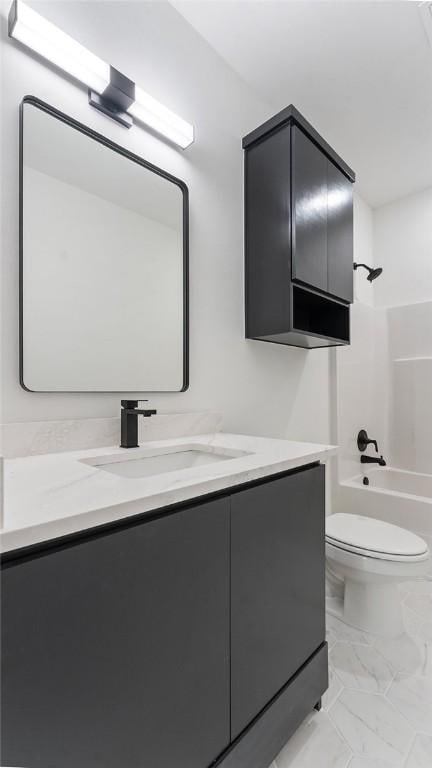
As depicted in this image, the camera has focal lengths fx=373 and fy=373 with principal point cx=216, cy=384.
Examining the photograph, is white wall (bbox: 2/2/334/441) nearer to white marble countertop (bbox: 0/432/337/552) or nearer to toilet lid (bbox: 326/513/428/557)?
white marble countertop (bbox: 0/432/337/552)

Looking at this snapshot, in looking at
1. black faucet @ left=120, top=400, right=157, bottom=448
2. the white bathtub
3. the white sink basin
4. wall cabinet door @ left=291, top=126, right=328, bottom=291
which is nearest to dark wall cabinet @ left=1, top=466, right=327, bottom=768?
the white sink basin

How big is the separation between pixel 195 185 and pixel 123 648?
4.97 ft

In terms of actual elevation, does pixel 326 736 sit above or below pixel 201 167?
below

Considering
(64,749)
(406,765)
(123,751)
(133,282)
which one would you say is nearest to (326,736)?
(406,765)

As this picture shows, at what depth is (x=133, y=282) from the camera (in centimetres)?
127

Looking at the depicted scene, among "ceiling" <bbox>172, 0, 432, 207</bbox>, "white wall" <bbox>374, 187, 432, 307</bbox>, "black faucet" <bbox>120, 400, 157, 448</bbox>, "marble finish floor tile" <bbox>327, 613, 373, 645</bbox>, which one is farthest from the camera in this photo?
"white wall" <bbox>374, 187, 432, 307</bbox>

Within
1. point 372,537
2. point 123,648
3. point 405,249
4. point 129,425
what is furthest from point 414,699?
point 405,249

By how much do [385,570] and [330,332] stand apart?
45.4 inches

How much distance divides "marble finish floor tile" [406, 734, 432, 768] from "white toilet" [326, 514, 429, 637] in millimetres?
486

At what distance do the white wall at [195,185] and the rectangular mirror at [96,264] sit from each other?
4 cm

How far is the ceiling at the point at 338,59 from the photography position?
143cm

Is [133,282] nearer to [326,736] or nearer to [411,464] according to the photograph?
[326,736]

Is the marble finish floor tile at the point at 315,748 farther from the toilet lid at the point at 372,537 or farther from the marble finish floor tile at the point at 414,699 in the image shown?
the toilet lid at the point at 372,537

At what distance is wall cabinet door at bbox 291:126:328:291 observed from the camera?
4.95 feet
